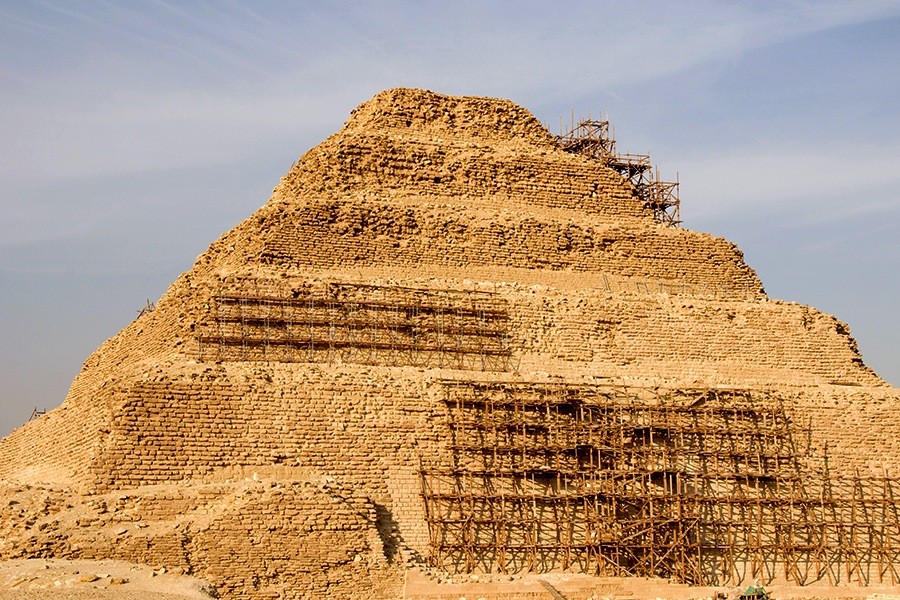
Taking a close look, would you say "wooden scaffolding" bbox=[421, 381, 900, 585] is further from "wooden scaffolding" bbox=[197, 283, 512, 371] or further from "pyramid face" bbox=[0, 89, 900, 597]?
"wooden scaffolding" bbox=[197, 283, 512, 371]

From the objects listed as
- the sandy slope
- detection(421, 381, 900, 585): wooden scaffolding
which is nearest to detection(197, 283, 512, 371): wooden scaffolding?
detection(421, 381, 900, 585): wooden scaffolding

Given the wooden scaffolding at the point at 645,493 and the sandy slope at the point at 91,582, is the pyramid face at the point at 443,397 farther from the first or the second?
the sandy slope at the point at 91,582

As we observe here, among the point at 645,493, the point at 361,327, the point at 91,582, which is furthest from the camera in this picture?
the point at 361,327

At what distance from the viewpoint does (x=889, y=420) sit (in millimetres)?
34812

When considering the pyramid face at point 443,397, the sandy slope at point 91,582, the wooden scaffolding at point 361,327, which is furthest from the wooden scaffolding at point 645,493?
the sandy slope at point 91,582

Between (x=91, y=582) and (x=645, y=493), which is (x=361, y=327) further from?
(x=91, y=582)

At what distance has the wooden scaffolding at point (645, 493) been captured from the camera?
30.4 meters

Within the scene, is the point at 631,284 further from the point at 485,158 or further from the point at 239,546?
the point at 239,546

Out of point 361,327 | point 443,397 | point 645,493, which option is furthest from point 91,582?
point 645,493

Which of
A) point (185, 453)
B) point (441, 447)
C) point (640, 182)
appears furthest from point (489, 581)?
point (640, 182)

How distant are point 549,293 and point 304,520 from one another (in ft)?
35.5

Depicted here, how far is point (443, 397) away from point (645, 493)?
4.75 m

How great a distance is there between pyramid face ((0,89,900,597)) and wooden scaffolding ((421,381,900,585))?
0.07m

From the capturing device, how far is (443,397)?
104ft
